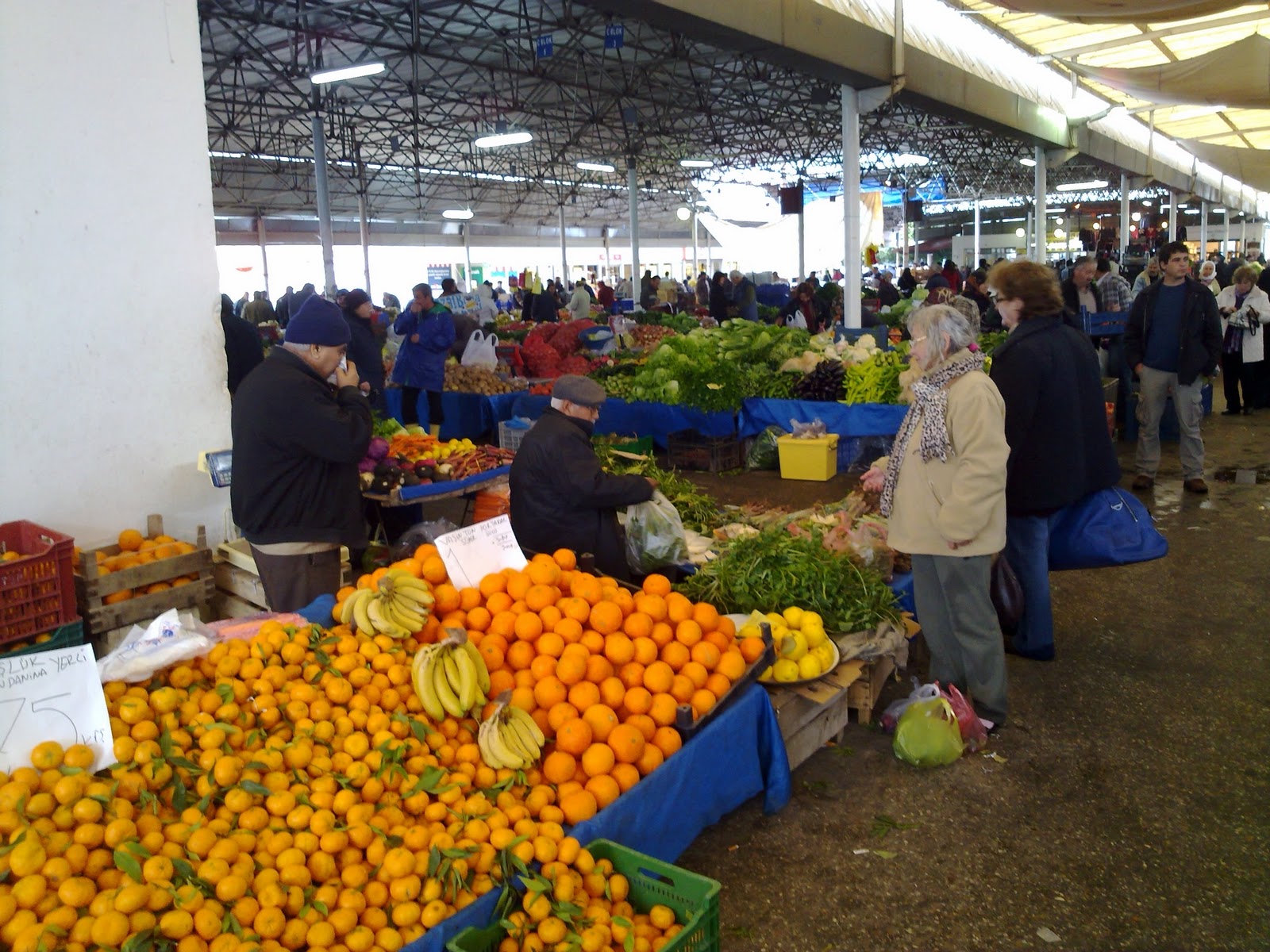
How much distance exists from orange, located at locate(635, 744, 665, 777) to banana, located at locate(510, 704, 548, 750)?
285 mm

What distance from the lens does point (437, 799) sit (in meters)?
2.35

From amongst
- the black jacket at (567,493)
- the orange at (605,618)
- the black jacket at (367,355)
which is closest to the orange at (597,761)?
the orange at (605,618)

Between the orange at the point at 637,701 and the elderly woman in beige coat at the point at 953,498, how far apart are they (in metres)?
1.34

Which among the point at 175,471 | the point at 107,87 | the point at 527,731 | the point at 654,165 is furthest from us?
the point at 654,165

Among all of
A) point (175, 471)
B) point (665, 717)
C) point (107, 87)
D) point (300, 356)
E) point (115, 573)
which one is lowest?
point (665, 717)

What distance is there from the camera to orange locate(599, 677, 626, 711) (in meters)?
2.86

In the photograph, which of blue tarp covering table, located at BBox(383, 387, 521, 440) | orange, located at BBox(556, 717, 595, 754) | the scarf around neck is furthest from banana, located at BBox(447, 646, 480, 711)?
blue tarp covering table, located at BBox(383, 387, 521, 440)

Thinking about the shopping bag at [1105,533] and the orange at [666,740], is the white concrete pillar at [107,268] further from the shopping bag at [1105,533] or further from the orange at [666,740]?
the shopping bag at [1105,533]

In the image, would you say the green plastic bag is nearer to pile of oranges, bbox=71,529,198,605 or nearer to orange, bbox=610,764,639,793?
orange, bbox=610,764,639,793

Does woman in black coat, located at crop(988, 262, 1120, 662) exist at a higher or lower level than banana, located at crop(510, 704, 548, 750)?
higher

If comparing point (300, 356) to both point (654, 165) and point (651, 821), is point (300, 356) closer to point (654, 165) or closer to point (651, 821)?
point (651, 821)

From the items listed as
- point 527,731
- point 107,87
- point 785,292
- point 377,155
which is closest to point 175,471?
point 107,87

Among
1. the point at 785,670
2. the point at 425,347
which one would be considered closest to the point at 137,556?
the point at 785,670

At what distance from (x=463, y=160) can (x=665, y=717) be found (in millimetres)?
29780
